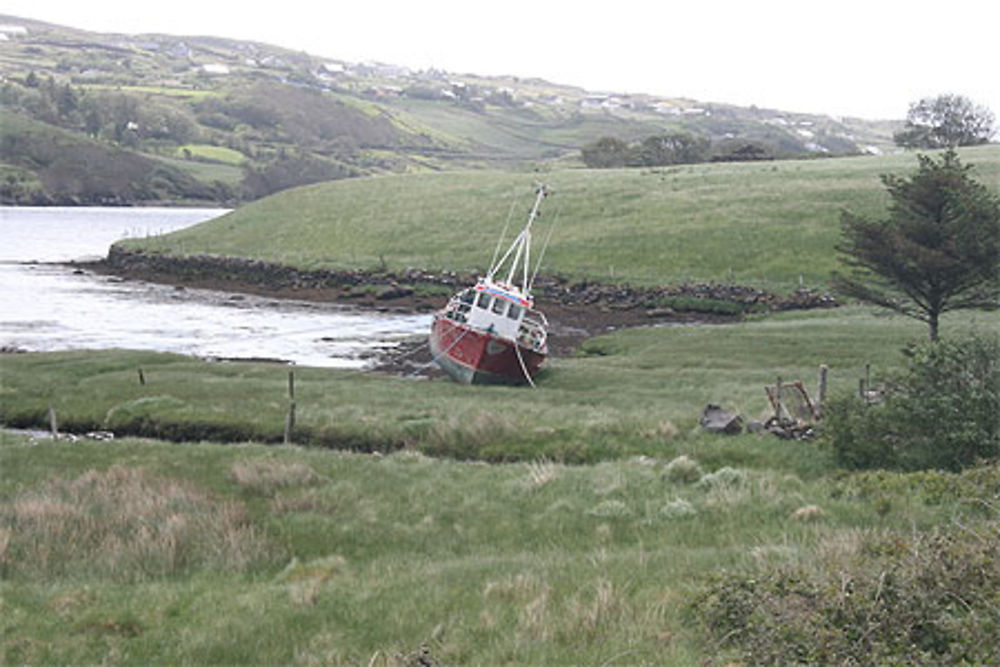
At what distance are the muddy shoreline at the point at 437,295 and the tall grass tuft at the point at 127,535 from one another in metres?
28.8

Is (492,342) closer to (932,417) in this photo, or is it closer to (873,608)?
(932,417)

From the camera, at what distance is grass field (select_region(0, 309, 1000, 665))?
36.4 ft

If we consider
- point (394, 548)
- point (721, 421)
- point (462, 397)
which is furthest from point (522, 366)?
point (394, 548)

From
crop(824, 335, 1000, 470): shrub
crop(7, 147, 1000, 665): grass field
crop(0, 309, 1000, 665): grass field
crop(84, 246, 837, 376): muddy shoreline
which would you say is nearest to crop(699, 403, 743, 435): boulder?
crop(0, 309, 1000, 665): grass field

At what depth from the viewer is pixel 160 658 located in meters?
10.9

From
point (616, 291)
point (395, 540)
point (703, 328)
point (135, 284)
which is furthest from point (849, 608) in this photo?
point (135, 284)

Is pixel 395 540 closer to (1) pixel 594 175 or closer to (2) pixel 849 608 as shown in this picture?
(2) pixel 849 608

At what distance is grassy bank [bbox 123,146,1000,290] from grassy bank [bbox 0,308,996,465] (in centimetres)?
2950

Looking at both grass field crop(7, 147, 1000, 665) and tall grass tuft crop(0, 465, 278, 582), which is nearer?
grass field crop(7, 147, 1000, 665)

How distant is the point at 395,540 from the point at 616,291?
58.6 metres

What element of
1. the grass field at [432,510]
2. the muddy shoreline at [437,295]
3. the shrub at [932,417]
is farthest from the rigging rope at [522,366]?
the shrub at [932,417]

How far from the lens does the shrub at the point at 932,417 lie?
2186cm

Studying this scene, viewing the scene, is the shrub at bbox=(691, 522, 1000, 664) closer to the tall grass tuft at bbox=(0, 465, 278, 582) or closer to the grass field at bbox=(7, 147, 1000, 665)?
the grass field at bbox=(7, 147, 1000, 665)

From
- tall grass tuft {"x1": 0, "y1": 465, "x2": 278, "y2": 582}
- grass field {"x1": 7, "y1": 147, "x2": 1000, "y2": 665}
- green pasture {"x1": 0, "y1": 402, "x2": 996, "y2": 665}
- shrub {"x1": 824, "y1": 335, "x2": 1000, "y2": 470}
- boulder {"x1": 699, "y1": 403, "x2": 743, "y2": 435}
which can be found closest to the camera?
green pasture {"x1": 0, "y1": 402, "x2": 996, "y2": 665}
